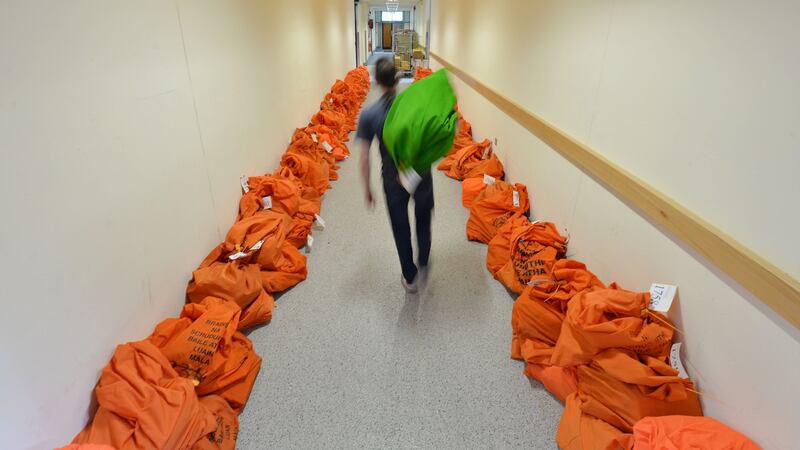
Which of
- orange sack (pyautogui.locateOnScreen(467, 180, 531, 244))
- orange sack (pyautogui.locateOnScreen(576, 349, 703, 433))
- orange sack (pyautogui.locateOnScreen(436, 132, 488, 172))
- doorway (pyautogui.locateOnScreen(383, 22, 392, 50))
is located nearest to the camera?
orange sack (pyautogui.locateOnScreen(576, 349, 703, 433))

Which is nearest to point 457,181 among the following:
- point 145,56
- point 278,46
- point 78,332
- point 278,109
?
point 278,109

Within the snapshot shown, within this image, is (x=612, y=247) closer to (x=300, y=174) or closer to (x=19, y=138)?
(x=19, y=138)

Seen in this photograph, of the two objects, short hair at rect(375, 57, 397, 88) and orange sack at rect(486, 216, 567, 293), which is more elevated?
short hair at rect(375, 57, 397, 88)

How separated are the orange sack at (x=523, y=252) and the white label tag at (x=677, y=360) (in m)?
0.68

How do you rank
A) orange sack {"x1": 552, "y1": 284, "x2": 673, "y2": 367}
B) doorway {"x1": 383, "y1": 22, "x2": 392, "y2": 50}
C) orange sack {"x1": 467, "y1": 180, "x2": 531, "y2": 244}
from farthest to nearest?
doorway {"x1": 383, "y1": 22, "x2": 392, "y2": 50} < orange sack {"x1": 467, "y1": 180, "x2": 531, "y2": 244} < orange sack {"x1": 552, "y1": 284, "x2": 673, "y2": 367}

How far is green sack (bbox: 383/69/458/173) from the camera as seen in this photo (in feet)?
5.77

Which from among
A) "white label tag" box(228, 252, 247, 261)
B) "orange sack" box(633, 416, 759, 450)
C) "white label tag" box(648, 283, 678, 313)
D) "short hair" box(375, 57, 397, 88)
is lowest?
"orange sack" box(633, 416, 759, 450)

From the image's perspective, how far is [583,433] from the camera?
1465 mm

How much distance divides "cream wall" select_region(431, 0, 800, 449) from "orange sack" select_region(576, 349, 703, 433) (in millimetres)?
119

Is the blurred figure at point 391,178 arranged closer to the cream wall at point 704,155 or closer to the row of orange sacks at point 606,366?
the row of orange sacks at point 606,366

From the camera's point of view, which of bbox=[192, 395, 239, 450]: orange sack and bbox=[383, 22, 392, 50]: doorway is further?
bbox=[383, 22, 392, 50]: doorway

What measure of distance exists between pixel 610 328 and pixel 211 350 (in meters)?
1.66

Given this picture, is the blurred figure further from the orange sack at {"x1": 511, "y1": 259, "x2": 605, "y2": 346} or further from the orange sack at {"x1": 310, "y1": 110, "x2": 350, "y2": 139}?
the orange sack at {"x1": 310, "y1": 110, "x2": 350, "y2": 139}

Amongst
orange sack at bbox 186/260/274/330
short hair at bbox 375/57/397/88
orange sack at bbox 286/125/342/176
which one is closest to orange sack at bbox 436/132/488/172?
orange sack at bbox 286/125/342/176
